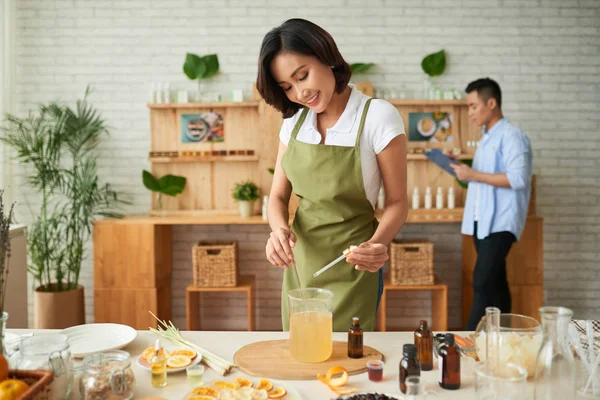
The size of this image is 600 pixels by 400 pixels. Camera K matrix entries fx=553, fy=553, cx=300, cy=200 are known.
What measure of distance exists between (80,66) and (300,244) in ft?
12.2

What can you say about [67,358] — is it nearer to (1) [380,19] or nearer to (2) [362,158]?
(2) [362,158]

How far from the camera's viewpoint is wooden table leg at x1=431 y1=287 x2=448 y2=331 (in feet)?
14.6

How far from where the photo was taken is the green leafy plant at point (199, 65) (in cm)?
482

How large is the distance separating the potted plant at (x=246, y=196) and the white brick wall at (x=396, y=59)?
94 cm

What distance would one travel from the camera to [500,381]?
1140mm

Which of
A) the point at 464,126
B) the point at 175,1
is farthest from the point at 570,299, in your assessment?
the point at 175,1

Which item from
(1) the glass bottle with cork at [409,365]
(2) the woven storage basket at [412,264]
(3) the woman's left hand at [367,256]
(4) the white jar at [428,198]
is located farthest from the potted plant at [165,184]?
(1) the glass bottle with cork at [409,365]

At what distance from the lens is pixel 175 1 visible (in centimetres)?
490

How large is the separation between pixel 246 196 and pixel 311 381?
128 inches

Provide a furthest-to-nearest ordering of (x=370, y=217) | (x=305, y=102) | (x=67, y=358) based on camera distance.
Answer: (x=370, y=217) → (x=305, y=102) → (x=67, y=358)

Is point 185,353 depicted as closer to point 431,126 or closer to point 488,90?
point 488,90

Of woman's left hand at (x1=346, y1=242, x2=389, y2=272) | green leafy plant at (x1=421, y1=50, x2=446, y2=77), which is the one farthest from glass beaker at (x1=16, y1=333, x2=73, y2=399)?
green leafy plant at (x1=421, y1=50, x2=446, y2=77)

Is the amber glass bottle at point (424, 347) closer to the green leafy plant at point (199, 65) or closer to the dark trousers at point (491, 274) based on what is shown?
the dark trousers at point (491, 274)

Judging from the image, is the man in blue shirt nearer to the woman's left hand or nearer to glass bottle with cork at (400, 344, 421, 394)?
the woman's left hand
